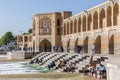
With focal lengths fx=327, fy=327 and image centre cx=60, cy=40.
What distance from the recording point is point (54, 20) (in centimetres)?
6009

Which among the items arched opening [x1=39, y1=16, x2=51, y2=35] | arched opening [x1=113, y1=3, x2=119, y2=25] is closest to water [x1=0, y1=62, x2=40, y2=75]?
arched opening [x1=113, y1=3, x2=119, y2=25]

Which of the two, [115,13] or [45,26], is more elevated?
[45,26]

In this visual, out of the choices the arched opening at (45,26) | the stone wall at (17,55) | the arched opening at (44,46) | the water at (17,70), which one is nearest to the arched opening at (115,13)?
the water at (17,70)

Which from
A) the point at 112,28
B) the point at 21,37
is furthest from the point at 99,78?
the point at 21,37

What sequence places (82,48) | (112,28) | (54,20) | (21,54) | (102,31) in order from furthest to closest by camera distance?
(54,20), (21,54), (82,48), (102,31), (112,28)

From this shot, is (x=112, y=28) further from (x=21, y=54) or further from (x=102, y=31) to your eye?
(x=21, y=54)

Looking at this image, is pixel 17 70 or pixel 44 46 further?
pixel 44 46

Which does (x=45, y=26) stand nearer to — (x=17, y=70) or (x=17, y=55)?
(x=17, y=55)

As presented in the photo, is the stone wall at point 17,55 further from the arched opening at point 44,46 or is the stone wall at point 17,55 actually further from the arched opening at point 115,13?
the arched opening at point 115,13

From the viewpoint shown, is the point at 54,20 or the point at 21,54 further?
the point at 54,20

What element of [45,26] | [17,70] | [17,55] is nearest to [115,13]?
[17,70]

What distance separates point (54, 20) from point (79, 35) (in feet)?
37.3

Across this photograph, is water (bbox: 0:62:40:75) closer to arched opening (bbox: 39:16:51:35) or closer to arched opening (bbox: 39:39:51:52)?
arched opening (bbox: 39:16:51:35)

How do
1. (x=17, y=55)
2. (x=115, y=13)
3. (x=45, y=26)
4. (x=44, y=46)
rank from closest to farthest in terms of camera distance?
(x=115, y=13)
(x=17, y=55)
(x=45, y=26)
(x=44, y=46)
